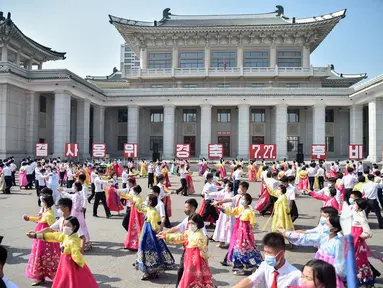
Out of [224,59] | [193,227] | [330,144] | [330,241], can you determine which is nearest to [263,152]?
[330,241]

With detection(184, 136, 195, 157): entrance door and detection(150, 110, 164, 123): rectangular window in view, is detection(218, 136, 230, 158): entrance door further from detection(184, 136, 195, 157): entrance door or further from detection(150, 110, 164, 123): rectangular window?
detection(150, 110, 164, 123): rectangular window

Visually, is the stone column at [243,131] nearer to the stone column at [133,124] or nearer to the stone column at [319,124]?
the stone column at [319,124]

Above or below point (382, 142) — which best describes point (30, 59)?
above

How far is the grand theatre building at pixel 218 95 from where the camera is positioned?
29.2 m

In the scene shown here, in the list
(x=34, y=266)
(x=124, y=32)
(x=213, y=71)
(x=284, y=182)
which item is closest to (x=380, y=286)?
(x=284, y=182)

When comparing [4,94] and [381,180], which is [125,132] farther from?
[381,180]

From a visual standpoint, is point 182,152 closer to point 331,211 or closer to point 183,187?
point 183,187

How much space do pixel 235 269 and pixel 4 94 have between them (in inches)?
944

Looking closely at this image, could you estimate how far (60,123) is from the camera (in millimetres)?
25406

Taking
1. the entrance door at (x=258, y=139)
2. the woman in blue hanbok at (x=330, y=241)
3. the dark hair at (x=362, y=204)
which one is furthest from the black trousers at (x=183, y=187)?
the entrance door at (x=258, y=139)

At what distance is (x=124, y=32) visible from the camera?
36000 mm

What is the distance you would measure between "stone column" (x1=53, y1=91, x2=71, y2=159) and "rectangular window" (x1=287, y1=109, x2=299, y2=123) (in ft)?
75.5

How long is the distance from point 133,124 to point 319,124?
19098 mm

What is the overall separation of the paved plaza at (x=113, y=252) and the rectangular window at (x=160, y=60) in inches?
1099
